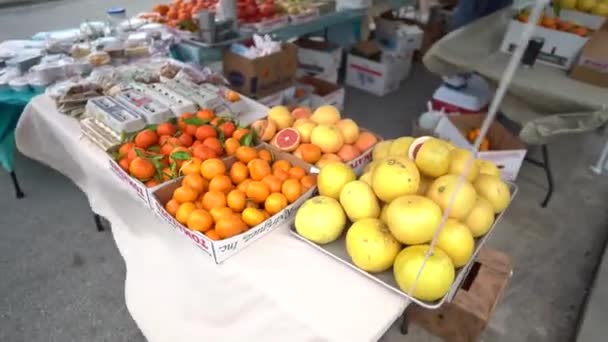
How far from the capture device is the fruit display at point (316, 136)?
1162 mm

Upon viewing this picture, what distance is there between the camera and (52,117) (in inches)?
59.9

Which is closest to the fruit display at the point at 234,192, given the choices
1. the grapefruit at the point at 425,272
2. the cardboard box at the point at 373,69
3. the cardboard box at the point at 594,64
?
the grapefruit at the point at 425,272

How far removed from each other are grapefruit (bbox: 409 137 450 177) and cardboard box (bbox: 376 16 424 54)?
9.23 feet

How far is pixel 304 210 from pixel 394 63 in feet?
9.43

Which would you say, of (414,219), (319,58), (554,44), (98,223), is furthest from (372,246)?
(319,58)

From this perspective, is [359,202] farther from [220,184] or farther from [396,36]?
[396,36]

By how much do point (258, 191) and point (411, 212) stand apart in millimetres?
380

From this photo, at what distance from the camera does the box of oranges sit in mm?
903

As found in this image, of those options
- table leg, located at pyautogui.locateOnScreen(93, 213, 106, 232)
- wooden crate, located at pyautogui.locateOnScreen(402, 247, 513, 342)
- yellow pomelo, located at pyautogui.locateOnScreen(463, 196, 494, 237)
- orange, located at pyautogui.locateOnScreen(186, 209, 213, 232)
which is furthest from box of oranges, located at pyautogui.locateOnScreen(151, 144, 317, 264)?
table leg, located at pyautogui.locateOnScreen(93, 213, 106, 232)

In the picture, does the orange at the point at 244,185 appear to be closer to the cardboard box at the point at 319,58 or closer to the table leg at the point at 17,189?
the table leg at the point at 17,189

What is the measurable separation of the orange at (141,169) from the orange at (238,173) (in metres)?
0.21

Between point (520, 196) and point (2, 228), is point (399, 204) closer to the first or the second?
point (520, 196)

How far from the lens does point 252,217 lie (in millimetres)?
940

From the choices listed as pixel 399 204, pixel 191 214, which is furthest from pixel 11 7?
pixel 399 204
